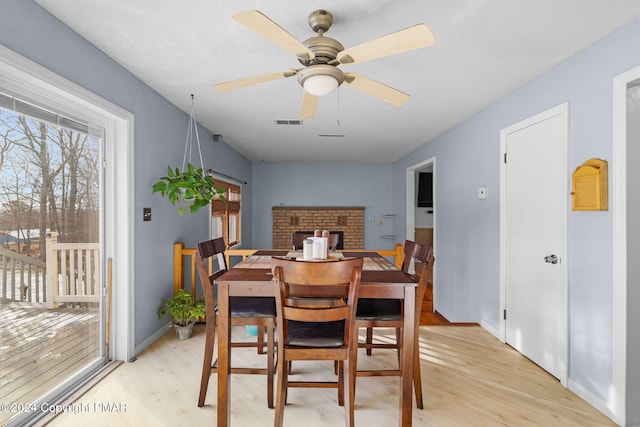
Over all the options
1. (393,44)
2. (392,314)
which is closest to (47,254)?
(392,314)

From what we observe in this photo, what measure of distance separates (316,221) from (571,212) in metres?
5.26

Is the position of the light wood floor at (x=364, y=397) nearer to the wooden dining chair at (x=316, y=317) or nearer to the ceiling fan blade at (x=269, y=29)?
the wooden dining chair at (x=316, y=317)

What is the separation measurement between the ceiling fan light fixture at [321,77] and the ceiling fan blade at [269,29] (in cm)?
8

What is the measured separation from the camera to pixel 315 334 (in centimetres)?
173

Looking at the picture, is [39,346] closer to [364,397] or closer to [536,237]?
[364,397]

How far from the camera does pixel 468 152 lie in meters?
3.85

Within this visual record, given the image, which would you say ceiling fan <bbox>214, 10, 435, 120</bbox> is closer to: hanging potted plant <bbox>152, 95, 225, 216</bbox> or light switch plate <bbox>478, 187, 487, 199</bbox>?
hanging potted plant <bbox>152, 95, 225, 216</bbox>

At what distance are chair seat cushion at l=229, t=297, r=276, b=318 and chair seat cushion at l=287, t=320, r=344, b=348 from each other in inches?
7.6

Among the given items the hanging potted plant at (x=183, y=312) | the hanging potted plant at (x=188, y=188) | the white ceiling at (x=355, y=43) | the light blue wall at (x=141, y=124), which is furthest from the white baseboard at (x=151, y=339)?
the white ceiling at (x=355, y=43)

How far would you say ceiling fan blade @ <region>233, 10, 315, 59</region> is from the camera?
128 cm

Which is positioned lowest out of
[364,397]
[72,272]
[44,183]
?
[364,397]

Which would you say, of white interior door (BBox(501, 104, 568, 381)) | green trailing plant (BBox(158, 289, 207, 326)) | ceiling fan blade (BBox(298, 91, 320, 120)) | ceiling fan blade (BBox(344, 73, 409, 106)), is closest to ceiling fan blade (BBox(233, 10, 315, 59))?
ceiling fan blade (BBox(344, 73, 409, 106))

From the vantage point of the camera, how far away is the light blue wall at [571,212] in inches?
78.7

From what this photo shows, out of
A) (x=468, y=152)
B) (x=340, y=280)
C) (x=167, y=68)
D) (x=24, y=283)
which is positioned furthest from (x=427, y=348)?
(x=167, y=68)
